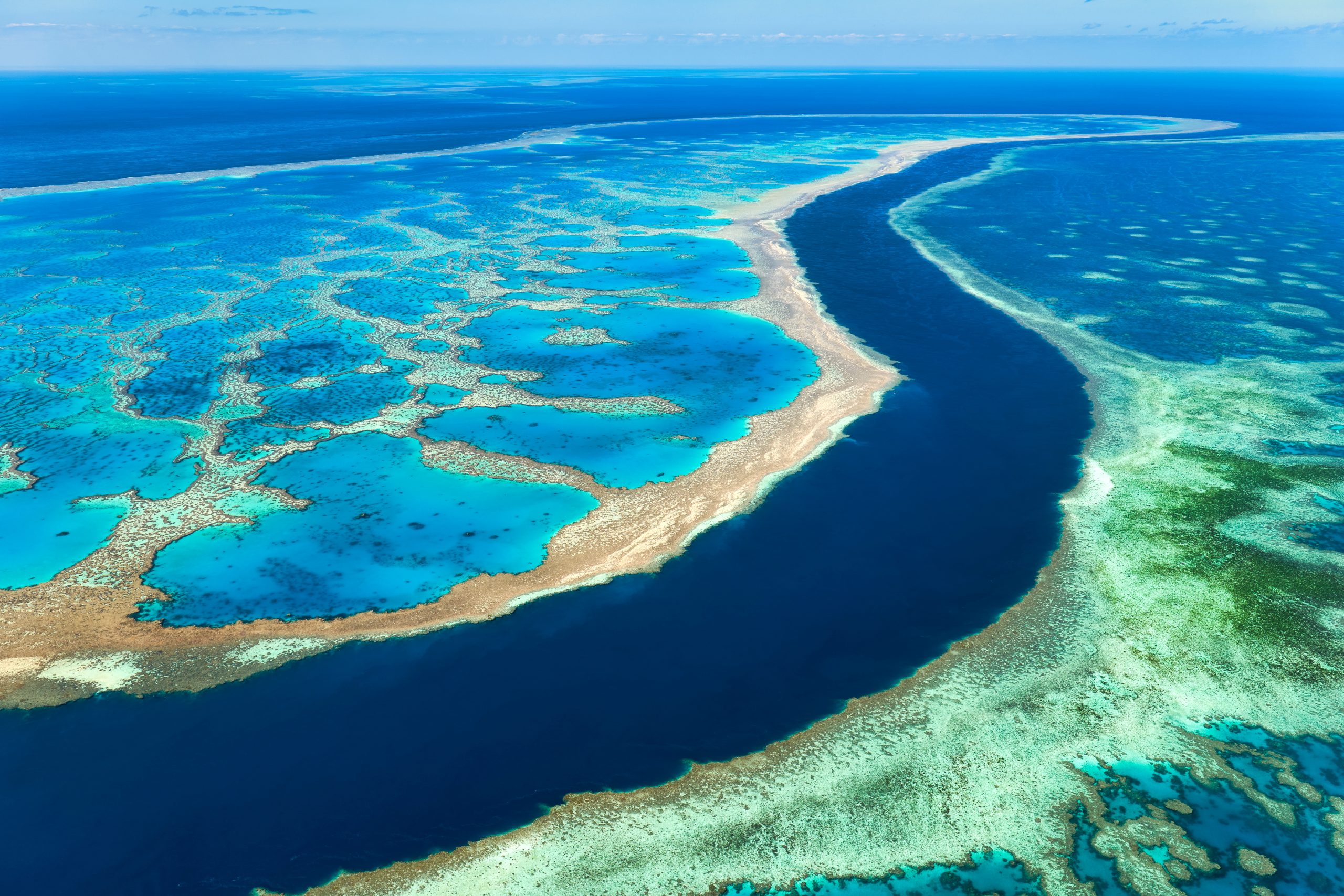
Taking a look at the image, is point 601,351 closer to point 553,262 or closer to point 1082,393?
point 553,262

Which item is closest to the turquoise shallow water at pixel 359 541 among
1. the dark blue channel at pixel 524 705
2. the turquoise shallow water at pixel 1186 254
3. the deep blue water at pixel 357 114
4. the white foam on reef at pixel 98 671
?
the white foam on reef at pixel 98 671

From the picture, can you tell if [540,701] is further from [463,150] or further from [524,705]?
[463,150]

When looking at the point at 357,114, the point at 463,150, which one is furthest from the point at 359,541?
the point at 357,114

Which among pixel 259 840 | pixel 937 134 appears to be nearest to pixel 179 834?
pixel 259 840

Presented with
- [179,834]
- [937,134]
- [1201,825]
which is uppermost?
[937,134]

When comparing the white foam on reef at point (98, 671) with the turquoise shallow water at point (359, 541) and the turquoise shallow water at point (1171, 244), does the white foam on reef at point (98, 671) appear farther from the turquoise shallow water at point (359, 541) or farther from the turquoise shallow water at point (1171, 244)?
the turquoise shallow water at point (1171, 244)

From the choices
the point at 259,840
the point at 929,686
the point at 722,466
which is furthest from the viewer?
the point at 722,466
